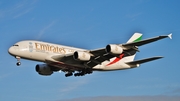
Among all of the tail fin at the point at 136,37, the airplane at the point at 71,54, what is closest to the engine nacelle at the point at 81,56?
the airplane at the point at 71,54

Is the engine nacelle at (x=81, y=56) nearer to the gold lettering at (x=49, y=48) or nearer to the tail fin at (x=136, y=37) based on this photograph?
the gold lettering at (x=49, y=48)

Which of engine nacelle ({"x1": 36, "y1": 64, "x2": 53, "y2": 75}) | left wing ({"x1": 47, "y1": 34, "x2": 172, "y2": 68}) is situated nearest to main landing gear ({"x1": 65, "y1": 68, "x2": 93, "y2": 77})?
left wing ({"x1": 47, "y1": 34, "x2": 172, "y2": 68})

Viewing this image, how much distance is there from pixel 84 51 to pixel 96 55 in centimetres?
150

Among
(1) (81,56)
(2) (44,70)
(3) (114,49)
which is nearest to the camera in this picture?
(3) (114,49)

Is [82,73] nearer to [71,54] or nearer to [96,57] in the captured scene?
[96,57]

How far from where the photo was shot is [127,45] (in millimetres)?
47281

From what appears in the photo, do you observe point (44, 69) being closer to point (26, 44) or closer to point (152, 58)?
point (26, 44)

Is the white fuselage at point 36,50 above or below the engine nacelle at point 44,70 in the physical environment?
above

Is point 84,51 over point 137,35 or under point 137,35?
under

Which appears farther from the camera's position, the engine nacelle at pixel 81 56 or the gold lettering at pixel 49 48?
the gold lettering at pixel 49 48

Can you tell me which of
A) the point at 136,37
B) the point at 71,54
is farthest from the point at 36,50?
the point at 136,37

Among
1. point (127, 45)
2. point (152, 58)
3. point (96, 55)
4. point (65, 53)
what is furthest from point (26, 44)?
point (152, 58)

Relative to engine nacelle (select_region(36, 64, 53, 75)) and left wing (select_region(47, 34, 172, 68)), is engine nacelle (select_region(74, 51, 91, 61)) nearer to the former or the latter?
left wing (select_region(47, 34, 172, 68))

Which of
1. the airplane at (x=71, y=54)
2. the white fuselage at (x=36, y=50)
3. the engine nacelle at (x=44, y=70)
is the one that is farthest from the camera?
the engine nacelle at (x=44, y=70)
